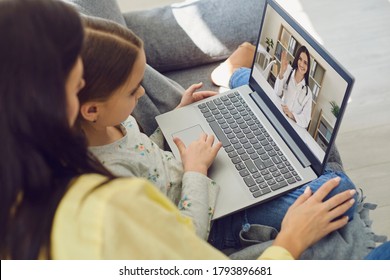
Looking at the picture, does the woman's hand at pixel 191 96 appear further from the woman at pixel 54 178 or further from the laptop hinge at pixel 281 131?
the woman at pixel 54 178

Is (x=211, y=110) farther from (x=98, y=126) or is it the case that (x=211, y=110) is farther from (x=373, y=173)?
(x=373, y=173)

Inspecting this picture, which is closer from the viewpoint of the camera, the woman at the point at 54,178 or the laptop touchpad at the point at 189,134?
the woman at the point at 54,178

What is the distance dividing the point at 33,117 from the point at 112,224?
16 cm

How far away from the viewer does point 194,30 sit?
1582 mm

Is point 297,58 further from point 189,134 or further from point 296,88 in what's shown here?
point 189,134

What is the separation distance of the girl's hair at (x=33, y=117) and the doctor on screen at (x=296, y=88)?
0.58 metres

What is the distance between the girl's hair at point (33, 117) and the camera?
1.83ft

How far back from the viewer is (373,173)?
5.40 feet

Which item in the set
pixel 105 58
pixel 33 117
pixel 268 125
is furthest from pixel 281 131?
pixel 33 117

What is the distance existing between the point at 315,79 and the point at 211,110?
0.35 m

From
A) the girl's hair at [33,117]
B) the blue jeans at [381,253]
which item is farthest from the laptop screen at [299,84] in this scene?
the girl's hair at [33,117]

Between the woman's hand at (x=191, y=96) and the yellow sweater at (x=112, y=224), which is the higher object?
the yellow sweater at (x=112, y=224)

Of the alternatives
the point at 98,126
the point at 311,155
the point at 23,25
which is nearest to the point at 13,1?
the point at 23,25

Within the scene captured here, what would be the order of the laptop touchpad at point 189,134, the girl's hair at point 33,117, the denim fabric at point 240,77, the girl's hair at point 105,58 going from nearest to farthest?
1. the girl's hair at point 33,117
2. the girl's hair at point 105,58
3. the laptop touchpad at point 189,134
4. the denim fabric at point 240,77
